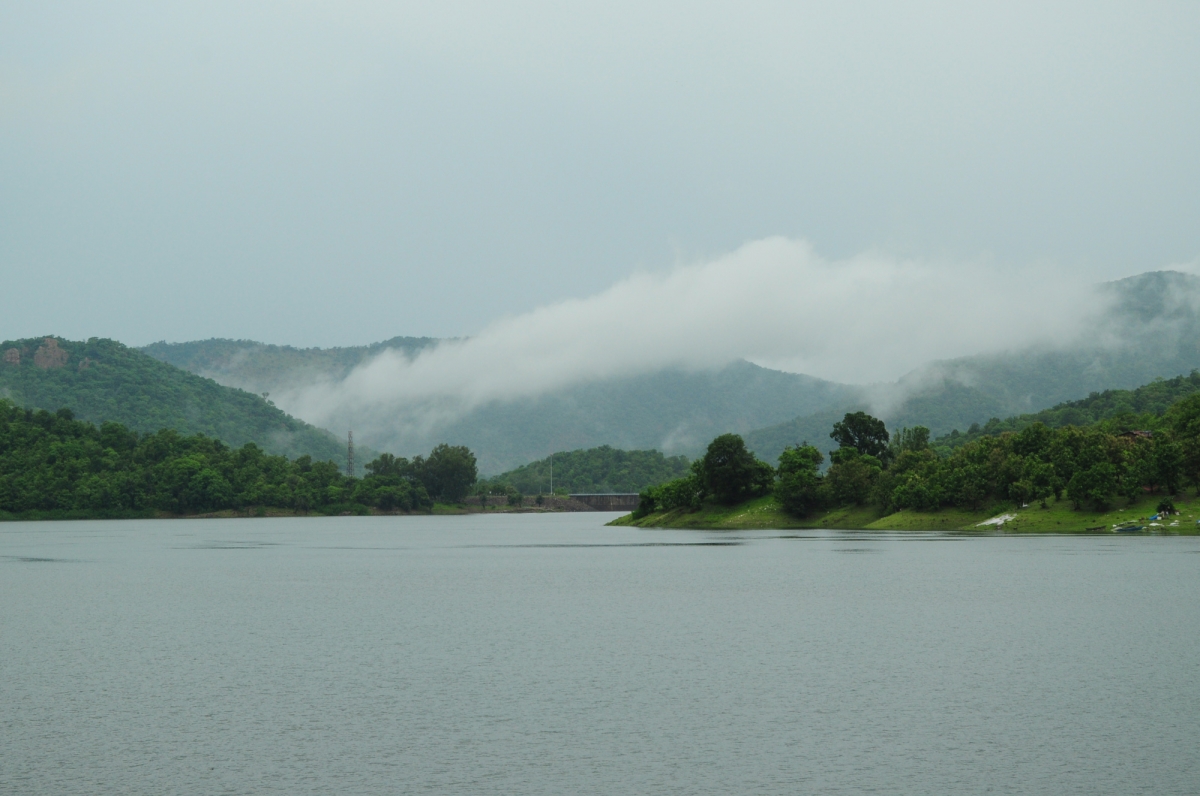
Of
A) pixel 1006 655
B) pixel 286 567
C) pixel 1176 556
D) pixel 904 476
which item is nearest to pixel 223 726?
pixel 1006 655

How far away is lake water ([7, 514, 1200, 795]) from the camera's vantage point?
30.0m

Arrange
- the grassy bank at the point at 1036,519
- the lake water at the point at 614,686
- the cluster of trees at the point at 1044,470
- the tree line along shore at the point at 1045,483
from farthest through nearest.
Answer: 1. the cluster of trees at the point at 1044,470
2. the tree line along shore at the point at 1045,483
3. the grassy bank at the point at 1036,519
4. the lake water at the point at 614,686

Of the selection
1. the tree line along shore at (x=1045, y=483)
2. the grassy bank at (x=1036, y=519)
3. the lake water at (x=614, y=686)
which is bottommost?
the lake water at (x=614, y=686)

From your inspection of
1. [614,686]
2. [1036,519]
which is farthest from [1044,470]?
[614,686]

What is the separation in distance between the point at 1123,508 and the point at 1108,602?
95.8 meters

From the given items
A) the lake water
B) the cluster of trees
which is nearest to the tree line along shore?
the cluster of trees

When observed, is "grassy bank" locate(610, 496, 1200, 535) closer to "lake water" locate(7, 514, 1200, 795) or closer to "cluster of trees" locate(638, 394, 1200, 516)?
"cluster of trees" locate(638, 394, 1200, 516)

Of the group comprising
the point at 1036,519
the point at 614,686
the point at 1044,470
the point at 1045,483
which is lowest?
the point at 614,686

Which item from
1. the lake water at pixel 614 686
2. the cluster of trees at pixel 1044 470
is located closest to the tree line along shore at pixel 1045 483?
the cluster of trees at pixel 1044 470

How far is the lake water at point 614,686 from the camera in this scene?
3000cm

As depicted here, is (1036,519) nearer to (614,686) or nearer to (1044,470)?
(1044,470)

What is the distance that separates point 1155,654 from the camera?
158 ft

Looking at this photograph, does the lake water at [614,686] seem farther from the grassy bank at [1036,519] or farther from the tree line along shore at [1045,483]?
the tree line along shore at [1045,483]

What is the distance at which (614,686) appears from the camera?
42.9m
